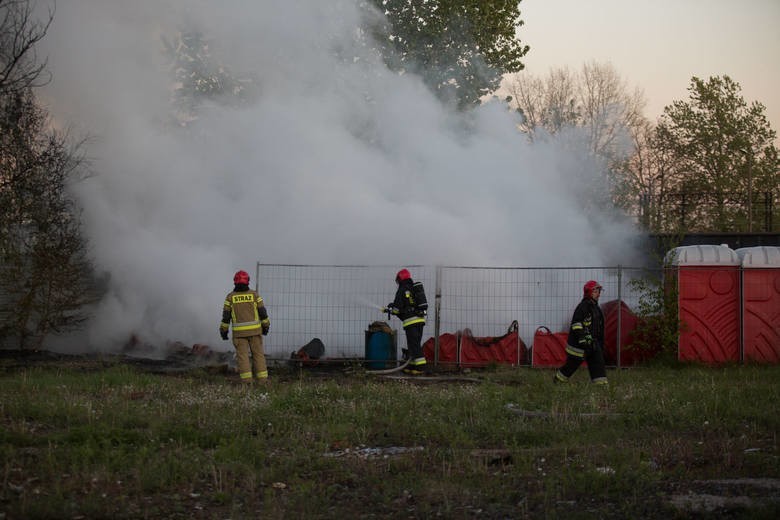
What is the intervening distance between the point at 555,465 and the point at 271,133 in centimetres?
1265

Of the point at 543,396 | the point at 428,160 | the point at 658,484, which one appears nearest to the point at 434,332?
the point at 428,160

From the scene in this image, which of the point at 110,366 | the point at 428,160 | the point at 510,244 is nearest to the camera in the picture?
the point at 110,366

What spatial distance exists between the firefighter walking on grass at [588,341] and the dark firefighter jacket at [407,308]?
310 cm

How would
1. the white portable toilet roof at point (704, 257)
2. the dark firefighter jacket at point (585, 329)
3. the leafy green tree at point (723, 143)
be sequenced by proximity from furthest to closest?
the leafy green tree at point (723, 143) → the white portable toilet roof at point (704, 257) → the dark firefighter jacket at point (585, 329)

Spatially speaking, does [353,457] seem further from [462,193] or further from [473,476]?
[462,193]

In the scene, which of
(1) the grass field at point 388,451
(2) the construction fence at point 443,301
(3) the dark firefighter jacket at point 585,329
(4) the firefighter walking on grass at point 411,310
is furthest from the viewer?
(2) the construction fence at point 443,301

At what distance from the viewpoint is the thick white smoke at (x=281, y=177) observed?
16.6 m

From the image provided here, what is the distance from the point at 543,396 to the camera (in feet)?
32.6

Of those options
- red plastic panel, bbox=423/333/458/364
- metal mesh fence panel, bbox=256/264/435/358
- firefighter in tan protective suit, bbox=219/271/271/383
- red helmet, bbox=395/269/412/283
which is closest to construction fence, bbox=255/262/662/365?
metal mesh fence panel, bbox=256/264/435/358

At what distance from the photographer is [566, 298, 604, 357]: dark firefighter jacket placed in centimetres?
1112

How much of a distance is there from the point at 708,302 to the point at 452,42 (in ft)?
49.1

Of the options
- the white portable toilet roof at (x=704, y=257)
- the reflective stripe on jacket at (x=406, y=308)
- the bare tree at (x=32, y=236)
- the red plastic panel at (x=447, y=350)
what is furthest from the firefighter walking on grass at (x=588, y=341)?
the bare tree at (x=32, y=236)

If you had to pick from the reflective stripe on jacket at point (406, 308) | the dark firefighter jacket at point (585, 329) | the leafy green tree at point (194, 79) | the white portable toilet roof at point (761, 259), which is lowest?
the dark firefighter jacket at point (585, 329)

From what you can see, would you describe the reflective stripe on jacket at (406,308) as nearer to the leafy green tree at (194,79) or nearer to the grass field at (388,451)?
the grass field at (388,451)
